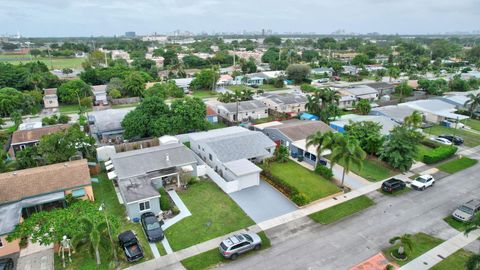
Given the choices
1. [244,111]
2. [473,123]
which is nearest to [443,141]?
[473,123]

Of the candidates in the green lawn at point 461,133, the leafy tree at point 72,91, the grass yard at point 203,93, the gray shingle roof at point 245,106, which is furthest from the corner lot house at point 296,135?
the leafy tree at point 72,91

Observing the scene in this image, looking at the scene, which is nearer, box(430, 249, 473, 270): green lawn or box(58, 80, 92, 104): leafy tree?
box(430, 249, 473, 270): green lawn

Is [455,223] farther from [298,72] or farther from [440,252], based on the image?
[298,72]

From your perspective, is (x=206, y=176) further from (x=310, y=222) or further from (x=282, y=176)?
(x=310, y=222)

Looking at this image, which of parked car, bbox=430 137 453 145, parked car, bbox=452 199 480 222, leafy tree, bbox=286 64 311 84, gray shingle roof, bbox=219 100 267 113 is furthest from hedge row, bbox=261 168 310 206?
leafy tree, bbox=286 64 311 84


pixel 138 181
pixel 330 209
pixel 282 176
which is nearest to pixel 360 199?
pixel 330 209

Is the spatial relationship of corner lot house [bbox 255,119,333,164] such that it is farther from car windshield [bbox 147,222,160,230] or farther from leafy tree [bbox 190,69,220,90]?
leafy tree [bbox 190,69,220,90]
